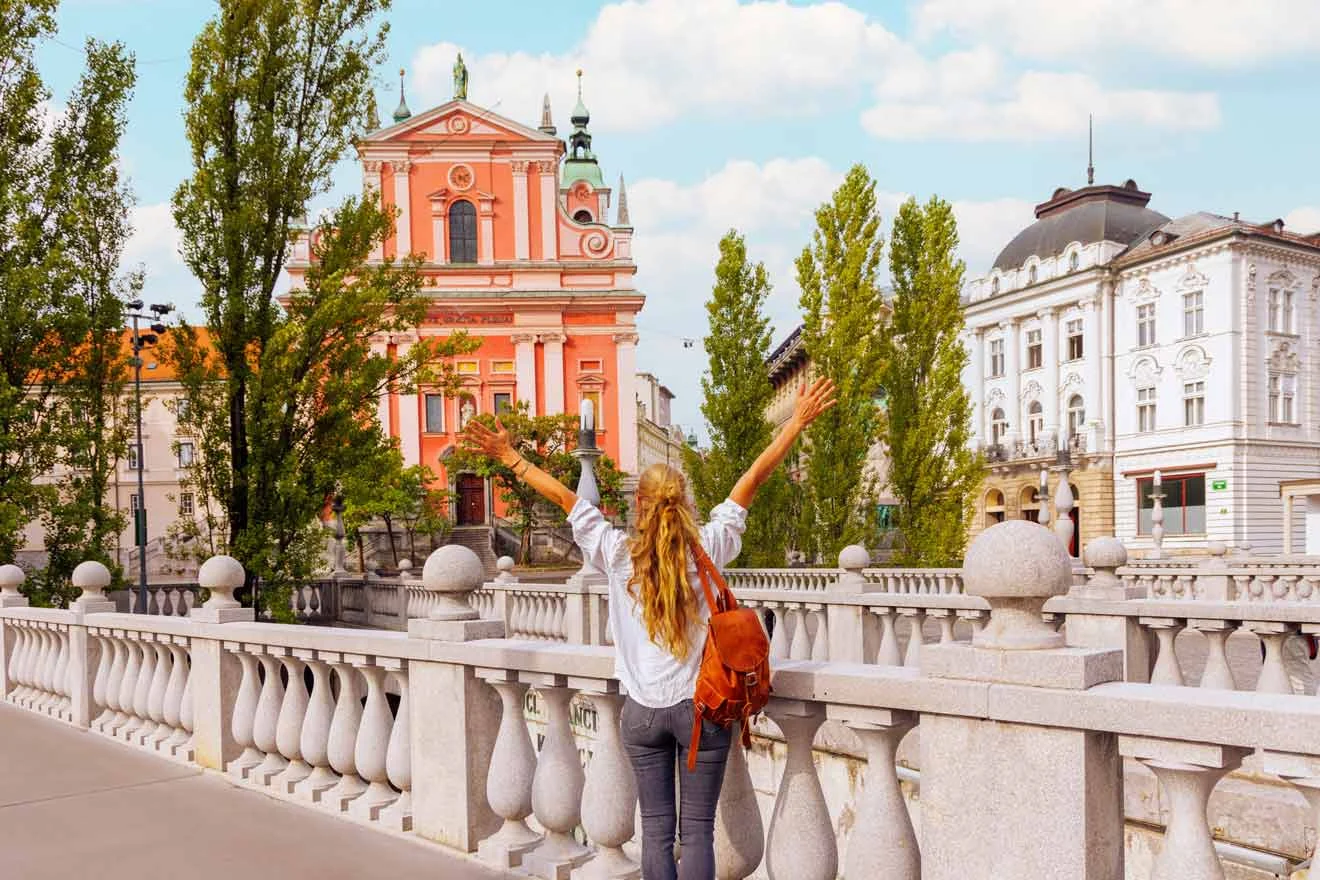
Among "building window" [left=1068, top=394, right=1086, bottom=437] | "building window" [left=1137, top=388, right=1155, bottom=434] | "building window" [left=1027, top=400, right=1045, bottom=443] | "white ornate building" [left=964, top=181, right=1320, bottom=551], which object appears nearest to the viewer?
"white ornate building" [left=964, top=181, right=1320, bottom=551]

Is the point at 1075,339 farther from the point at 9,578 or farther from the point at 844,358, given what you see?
the point at 9,578

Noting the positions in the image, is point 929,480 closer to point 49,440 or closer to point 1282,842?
point 49,440

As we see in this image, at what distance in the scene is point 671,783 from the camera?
3.64 m

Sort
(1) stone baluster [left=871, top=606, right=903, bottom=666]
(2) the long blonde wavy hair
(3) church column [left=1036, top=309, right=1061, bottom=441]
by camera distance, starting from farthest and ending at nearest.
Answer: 1. (3) church column [left=1036, top=309, right=1061, bottom=441]
2. (1) stone baluster [left=871, top=606, right=903, bottom=666]
3. (2) the long blonde wavy hair

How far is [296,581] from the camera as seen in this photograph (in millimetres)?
14789

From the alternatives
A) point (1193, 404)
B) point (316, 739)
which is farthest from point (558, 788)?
point (1193, 404)

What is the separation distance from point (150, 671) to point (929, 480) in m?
20.0

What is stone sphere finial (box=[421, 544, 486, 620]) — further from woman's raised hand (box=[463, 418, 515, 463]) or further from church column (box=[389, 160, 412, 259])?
church column (box=[389, 160, 412, 259])

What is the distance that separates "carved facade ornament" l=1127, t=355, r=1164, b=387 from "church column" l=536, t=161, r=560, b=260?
25.8 metres

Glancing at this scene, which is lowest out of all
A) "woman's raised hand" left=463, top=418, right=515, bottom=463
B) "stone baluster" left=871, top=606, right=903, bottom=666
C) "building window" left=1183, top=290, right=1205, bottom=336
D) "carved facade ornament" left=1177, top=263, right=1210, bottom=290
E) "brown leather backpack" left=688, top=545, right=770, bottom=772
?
"stone baluster" left=871, top=606, right=903, bottom=666

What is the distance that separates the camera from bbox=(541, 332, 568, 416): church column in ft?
164

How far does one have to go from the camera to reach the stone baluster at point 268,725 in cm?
588

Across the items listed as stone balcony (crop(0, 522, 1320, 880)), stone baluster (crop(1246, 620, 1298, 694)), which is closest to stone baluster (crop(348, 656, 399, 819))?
stone balcony (crop(0, 522, 1320, 880))

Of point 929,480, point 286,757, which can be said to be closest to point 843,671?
point 286,757
